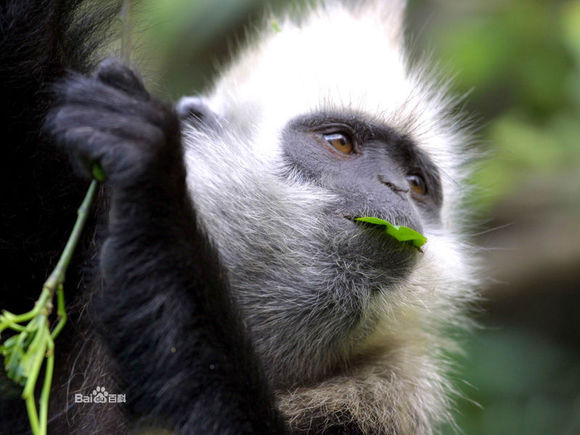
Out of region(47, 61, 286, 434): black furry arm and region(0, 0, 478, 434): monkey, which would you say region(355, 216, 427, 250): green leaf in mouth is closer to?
region(0, 0, 478, 434): monkey

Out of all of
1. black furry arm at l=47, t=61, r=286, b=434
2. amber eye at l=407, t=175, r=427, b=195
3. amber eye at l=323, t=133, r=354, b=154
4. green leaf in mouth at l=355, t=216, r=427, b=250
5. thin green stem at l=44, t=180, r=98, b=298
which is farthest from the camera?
amber eye at l=407, t=175, r=427, b=195

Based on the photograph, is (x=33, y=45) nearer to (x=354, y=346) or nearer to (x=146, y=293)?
(x=146, y=293)

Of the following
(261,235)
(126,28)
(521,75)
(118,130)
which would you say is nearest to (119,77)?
(118,130)

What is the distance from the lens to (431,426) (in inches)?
142

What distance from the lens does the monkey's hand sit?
7.55 feet

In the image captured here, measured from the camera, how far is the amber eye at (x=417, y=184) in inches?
144

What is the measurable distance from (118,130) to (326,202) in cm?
106

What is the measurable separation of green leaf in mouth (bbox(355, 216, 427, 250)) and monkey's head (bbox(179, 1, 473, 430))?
48 mm

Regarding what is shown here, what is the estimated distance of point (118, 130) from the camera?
2328mm

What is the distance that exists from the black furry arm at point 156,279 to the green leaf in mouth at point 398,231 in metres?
0.72

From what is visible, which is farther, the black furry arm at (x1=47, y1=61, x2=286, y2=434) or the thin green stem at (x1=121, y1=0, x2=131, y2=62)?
the thin green stem at (x1=121, y1=0, x2=131, y2=62)

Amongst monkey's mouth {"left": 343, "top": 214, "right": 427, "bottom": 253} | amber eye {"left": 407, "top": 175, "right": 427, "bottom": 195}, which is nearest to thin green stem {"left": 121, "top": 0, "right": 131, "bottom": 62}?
monkey's mouth {"left": 343, "top": 214, "right": 427, "bottom": 253}

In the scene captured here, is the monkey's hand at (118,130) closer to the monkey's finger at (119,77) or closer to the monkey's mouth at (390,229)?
the monkey's finger at (119,77)

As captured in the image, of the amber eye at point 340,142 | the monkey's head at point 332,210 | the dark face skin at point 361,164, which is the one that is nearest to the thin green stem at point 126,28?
the monkey's head at point 332,210
